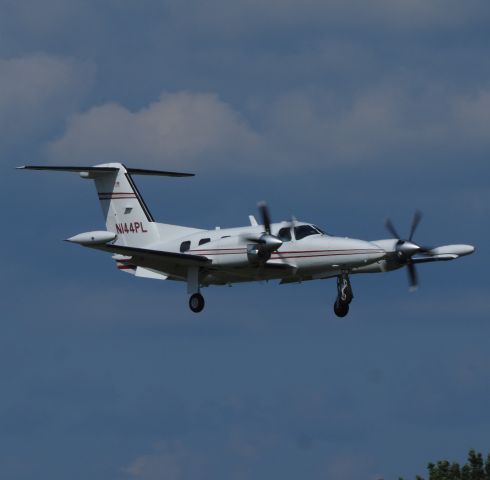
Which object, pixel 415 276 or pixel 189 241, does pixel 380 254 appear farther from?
pixel 189 241

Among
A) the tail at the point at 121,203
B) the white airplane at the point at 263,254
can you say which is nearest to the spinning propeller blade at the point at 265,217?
the white airplane at the point at 263,254

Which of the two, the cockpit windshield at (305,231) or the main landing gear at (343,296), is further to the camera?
the cockpit windshield at (305,231)

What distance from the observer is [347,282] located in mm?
54938

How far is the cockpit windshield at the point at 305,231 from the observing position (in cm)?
5525

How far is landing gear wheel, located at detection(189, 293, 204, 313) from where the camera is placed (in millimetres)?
57219

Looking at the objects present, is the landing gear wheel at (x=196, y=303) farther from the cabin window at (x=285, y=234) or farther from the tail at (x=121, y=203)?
the tail at (x=121, y=203)

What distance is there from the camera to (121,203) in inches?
2459

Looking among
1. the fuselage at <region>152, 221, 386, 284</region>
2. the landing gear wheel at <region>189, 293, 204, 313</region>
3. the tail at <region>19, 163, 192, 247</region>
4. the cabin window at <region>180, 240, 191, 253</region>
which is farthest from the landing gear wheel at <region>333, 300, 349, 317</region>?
the tail at <region>19, 163, 192, 247</region>

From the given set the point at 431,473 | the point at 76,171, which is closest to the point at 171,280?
the point at 76,171

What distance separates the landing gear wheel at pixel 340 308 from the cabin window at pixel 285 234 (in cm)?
301

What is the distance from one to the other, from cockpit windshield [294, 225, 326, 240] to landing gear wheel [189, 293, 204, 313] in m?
4.78

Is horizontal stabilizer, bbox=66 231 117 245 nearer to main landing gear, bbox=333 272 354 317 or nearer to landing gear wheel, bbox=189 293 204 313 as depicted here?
landing gear wheel, bbox=189 293 204 313

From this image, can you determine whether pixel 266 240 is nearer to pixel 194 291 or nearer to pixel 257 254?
pixel 257 254

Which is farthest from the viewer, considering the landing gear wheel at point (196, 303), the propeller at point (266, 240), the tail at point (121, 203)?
the tail at point (121, 203)
